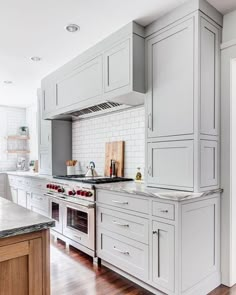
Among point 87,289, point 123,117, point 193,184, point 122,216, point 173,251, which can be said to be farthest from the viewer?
point 123,117

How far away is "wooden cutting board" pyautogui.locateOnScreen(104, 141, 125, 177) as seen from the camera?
3.43 m

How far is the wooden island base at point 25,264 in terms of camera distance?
46.7 inches

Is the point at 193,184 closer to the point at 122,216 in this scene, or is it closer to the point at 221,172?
the point at 221,172

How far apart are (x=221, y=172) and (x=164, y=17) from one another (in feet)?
5.26

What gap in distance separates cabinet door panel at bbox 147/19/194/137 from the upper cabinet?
0.15 meters

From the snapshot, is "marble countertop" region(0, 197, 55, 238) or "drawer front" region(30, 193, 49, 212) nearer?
"marble countertop" region(0, 197, 55, 238)

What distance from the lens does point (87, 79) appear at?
126 inches

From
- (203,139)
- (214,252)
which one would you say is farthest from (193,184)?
(214,252)

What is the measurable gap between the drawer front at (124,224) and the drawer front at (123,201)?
8cm

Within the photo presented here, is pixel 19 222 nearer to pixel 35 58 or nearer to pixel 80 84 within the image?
pixel 80 84

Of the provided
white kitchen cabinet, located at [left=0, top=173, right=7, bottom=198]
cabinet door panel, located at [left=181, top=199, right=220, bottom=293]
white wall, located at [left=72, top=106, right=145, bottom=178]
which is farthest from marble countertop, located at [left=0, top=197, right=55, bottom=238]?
white kitchen cabinet, located at [left=0, top=173, right=7, bottom=198]

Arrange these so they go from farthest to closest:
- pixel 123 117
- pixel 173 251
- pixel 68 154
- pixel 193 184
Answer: pixel 68 154 → pixel 123 117 → pixel 193 184 → pixel 173 251

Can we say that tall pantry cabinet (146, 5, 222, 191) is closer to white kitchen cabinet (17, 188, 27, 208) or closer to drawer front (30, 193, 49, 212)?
drawer front (30, 193, 49, 212)

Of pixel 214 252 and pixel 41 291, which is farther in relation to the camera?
pixel 214 252
